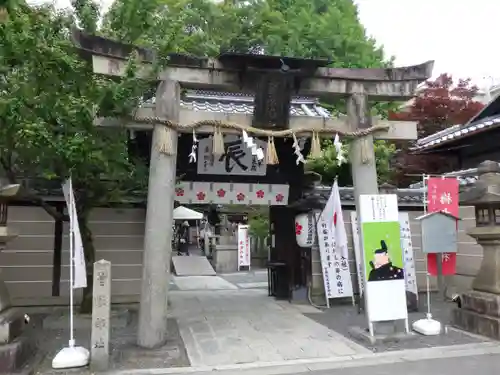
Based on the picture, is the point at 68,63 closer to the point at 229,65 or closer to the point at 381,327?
the point at 229,65

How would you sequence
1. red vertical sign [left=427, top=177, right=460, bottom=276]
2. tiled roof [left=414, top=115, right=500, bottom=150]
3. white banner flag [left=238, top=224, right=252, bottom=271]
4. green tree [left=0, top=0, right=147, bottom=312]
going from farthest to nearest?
1. white banner flag [left=238, top=224, right=252, bottom=271]
2. tiled roof [left=414, top=115, right=500, bottom=150]
3. red vertical sign [left=427, top=177, right=460, bottom=276]
4. green tree [left=0, top=0, right=147, bottom=312]

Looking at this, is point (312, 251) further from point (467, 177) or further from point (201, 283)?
point (201, 283)

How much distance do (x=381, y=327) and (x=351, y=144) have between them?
3545mm

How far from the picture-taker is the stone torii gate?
24.4 feet

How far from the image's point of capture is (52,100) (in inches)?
283

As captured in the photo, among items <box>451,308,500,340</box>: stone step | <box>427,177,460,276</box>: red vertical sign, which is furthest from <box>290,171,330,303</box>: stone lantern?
<box>451,308,500,340</box>: stone step

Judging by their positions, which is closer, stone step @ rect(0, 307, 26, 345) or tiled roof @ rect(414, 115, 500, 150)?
stone step @ rect(0, 307, 26, 345)

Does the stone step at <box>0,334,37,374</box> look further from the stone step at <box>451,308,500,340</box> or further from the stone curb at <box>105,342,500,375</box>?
the stone step at <box>451,308,500,340</box>

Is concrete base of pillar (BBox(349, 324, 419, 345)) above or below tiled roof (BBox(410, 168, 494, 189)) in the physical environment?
below

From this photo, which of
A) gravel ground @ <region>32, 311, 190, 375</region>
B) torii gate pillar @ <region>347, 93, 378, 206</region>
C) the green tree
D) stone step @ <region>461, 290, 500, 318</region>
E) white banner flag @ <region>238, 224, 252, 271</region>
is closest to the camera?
gravel ground @ <region>32, 311, 190, 375</region>

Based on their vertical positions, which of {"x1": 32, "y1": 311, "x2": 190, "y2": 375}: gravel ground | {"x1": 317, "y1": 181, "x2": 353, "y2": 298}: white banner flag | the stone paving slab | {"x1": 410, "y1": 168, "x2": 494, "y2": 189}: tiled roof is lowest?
the stone paving slab

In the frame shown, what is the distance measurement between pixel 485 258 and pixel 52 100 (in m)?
8.74

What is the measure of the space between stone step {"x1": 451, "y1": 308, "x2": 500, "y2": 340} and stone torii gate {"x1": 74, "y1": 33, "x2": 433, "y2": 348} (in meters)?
3.17

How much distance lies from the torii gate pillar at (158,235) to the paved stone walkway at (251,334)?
0.79m
